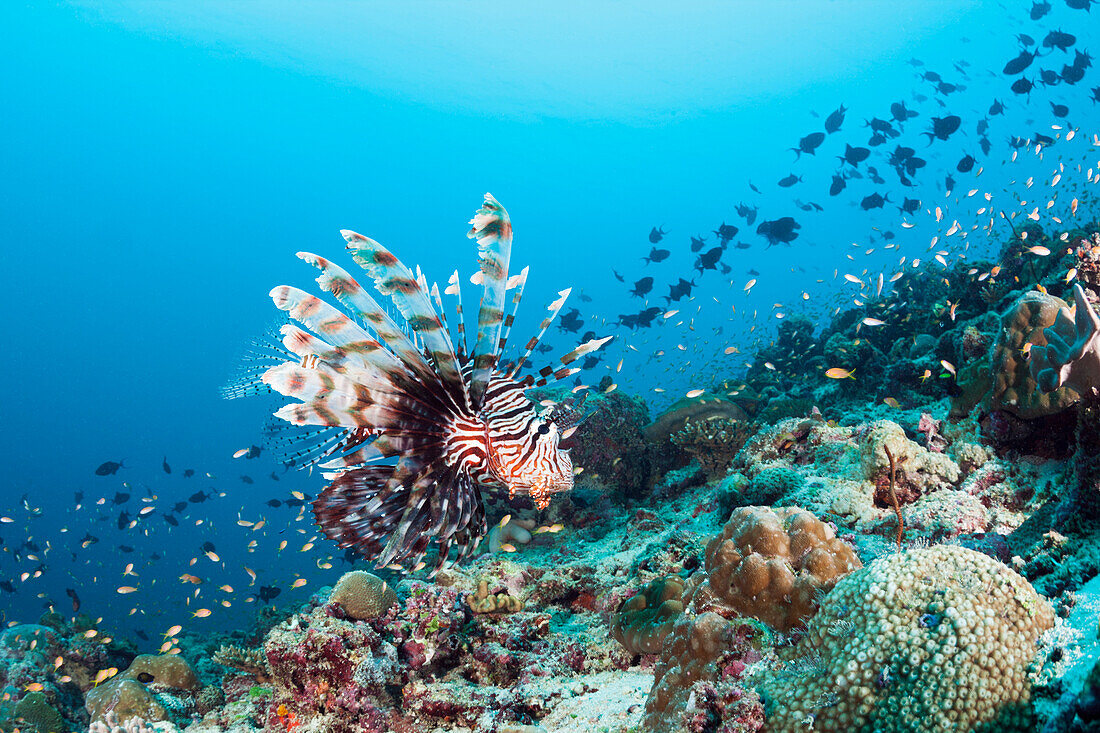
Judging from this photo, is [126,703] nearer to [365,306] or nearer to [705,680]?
[365,306]

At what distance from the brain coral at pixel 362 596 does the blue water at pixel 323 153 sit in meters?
56.2

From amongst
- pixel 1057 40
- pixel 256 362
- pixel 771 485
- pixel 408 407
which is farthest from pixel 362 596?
pixel 1057 40

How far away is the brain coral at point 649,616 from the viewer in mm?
4105

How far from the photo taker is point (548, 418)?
344cm

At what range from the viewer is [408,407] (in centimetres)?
317

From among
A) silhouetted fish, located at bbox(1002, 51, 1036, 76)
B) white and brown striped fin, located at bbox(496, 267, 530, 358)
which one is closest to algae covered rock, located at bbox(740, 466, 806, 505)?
white and brown striped fin, located at bbox(496, 267, 530, 358)

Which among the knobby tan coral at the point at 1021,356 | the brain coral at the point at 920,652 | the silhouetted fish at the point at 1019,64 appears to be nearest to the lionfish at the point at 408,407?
the brain coral at the point at 920,652

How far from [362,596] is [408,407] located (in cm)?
270

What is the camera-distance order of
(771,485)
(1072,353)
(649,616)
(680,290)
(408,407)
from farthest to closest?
(680,290) < (771,485) < (649,616) < (1072,353) < (408,407)

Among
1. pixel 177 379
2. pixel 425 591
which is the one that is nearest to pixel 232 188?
pixel 177 379

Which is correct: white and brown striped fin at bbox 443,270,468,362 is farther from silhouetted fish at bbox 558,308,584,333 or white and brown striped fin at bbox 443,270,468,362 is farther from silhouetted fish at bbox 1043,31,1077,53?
silhouetted fish at bbox 1043,31,1077,53

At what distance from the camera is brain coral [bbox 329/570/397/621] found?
15.8 ft

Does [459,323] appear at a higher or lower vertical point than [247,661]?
higher

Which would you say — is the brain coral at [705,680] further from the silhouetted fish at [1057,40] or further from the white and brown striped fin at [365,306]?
the silhouetted fish at [1057,40]
